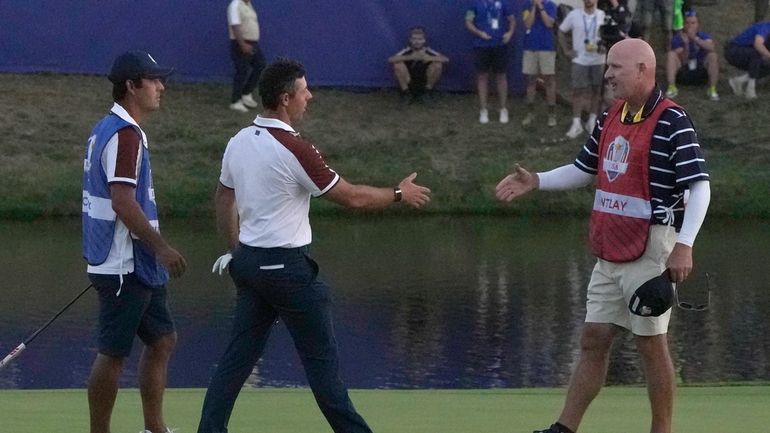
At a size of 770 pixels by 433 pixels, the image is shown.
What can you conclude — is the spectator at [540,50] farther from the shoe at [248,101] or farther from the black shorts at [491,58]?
the shoe at [248,101]

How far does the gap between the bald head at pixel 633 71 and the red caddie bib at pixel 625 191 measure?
101 mm

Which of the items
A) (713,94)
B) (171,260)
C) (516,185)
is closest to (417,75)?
(713,94)

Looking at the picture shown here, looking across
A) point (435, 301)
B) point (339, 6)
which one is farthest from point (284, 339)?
point (339, 6)

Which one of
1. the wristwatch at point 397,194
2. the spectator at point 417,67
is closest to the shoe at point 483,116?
the spectator at point 417,67

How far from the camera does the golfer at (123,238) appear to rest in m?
6.18

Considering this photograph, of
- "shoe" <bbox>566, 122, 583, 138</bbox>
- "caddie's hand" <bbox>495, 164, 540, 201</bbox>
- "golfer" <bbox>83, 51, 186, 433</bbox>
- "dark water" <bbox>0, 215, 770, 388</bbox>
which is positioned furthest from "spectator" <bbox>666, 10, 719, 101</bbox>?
"golfer" <bbox>83, 51, 186, 433</bbox>

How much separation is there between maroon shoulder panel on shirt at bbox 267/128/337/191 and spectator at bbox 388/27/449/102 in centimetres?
1400

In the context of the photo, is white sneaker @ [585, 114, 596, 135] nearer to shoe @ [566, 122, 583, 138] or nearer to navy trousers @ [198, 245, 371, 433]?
shoe @ [566, 122, 583, 138]

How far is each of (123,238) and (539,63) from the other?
45.8 feet

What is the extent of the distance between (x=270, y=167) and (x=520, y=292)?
714 centimetres

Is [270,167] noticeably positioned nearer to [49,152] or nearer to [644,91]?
[644,91]

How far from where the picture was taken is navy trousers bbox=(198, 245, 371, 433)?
237 inches

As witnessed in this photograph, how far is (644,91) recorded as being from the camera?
620 cm

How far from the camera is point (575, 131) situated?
63.1 ft
